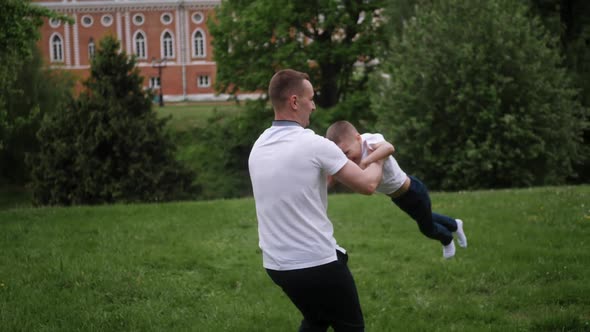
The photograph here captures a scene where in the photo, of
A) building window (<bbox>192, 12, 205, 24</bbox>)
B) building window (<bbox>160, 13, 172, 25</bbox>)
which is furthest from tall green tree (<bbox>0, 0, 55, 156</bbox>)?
building window (<bbox>160, 13, 172, 25</bbox>)

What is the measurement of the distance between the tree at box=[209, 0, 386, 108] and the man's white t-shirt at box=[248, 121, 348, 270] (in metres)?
35.9

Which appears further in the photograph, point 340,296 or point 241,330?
point 241,330

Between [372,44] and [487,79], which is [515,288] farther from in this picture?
[372,44]

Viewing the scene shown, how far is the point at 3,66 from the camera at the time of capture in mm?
19781

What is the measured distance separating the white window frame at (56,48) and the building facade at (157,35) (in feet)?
0.39

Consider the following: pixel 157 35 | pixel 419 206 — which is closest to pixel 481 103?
pixel 419 206

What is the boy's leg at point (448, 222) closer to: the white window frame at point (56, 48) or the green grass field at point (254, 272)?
the green grass field at point (254, 272)

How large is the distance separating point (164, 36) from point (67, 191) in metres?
49.2

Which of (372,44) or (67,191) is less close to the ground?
(372,44)

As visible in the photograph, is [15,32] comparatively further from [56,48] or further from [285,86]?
A: [56,48]

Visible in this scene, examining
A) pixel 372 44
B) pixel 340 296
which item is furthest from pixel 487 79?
pixel 340 296

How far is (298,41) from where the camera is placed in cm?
4269

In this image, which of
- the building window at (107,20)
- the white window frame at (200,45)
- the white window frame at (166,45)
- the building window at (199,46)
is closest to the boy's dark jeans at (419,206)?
the white window frame at (200,45)

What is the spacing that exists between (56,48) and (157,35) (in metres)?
11.9
